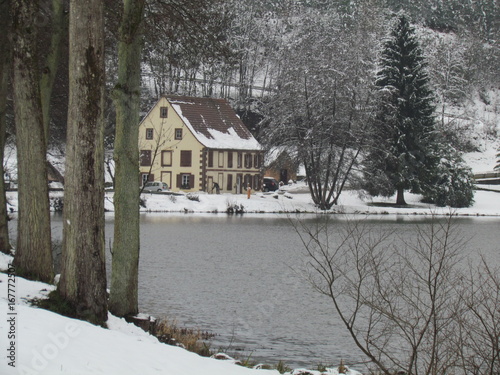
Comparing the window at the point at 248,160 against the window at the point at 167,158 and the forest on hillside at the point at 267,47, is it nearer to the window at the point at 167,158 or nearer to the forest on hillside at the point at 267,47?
the forest on hillside at the point at 267,47

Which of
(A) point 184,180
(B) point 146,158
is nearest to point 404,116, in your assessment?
(A) point 184,180

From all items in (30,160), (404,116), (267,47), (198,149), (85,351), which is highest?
(267,47)

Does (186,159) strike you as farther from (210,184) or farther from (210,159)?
(210,184)

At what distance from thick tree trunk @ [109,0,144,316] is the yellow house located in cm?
5384

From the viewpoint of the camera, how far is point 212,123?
A: 68.1 metres

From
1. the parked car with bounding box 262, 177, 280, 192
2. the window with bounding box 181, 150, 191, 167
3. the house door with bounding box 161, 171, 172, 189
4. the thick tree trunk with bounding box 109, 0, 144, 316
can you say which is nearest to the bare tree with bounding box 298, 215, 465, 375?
the thick tree trunk with bounding box 109, 0, 144, 316

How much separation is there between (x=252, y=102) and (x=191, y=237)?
179 feet

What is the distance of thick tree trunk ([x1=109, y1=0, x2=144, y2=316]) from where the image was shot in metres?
A: 10.9

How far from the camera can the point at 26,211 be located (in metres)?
12.8

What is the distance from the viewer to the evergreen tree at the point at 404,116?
56.6m

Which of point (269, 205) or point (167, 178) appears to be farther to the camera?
point (167, 178)

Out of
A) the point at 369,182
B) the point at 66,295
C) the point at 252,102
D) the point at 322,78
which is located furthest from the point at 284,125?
the point at 66,295

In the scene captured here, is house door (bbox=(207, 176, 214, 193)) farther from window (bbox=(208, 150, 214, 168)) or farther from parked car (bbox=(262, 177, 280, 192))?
parked car (bbox=(262, 177, 280, 192))

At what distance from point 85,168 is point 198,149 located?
56.1m
